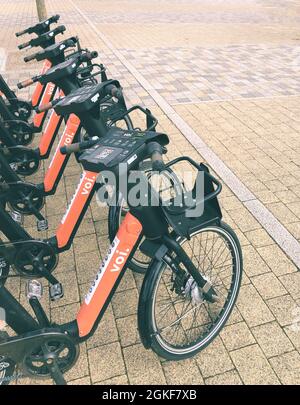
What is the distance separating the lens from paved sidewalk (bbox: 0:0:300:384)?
2291mm

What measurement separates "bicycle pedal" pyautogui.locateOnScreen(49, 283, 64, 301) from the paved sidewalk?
119 mm

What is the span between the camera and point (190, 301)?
2227mm

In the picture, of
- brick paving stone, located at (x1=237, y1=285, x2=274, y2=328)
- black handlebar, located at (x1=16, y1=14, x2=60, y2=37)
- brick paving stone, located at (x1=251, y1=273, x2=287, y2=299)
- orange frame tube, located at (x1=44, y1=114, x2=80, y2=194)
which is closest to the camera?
brick paving stone, located at (x1=237, y1=285, x2=274, y2=328)

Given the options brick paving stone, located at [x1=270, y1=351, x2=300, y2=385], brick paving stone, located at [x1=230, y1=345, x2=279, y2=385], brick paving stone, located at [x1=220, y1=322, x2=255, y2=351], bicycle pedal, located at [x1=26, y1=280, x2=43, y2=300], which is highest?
bicycle pedal, located at [x1=26, y1=280, x2=43, y2=300]

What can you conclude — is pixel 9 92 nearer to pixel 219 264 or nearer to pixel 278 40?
pixel 219 264

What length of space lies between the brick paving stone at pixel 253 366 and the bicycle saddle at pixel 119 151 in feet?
5.03

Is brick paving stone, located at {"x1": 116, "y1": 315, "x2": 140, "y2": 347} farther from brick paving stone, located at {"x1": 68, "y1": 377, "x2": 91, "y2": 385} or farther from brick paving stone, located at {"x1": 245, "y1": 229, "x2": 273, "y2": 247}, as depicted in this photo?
brick paving stone, located at {"x1": 245, "y1": 229, "x2": 273, "y2": 247}

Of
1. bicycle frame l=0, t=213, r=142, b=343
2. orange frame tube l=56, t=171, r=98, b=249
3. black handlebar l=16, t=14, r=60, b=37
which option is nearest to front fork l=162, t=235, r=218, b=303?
bicycle frame l=0, t=213, r=142, b=343

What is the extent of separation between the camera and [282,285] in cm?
282

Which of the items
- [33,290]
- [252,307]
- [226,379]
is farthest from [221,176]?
[33,290]

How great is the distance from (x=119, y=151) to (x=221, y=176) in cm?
265

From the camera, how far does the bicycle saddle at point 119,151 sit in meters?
1.71

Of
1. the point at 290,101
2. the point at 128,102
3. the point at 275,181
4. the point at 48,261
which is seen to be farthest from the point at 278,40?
the point at 48,261

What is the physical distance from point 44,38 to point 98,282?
3.76 meters
